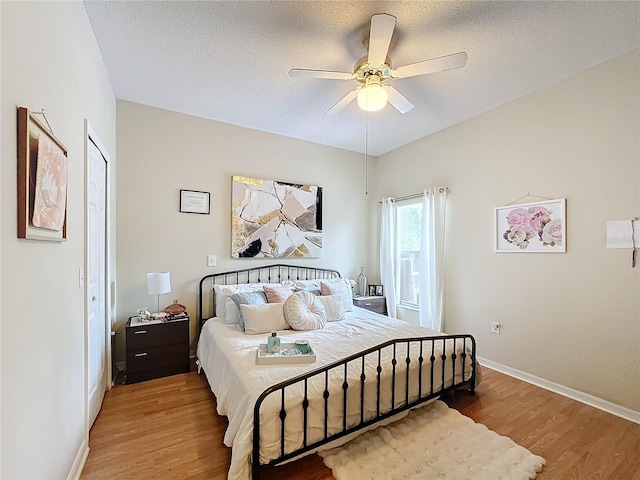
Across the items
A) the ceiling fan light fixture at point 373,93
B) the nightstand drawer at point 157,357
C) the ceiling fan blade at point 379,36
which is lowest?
the nightstand drawer at point 157,357

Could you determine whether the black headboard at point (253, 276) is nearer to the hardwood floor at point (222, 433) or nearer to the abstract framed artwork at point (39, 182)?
the hardwood floor at point (222, 433)

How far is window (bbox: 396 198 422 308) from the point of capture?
419cm

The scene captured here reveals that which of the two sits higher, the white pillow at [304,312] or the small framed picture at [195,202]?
the small framed picture at [195,202]

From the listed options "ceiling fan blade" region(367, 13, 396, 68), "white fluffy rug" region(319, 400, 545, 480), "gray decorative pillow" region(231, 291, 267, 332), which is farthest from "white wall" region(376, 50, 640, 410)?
"gray decorative pillow" region(231, 291, 267, 332)

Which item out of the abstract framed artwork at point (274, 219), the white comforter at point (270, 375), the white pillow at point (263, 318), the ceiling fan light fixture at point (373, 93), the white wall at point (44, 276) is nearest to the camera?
the white wall at point (44, 276)

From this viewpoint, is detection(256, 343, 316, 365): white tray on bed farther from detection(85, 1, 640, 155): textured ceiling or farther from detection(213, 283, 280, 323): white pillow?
detection(85, 1, 640, 155): textured ceiling

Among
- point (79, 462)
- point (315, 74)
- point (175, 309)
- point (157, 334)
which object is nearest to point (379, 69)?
point (315, 74)

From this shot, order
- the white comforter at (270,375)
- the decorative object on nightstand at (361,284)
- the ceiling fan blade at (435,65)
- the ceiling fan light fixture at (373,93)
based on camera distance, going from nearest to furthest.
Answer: the white comforter at (270,375) → the ceiling fan blade at (435,65) → the ceiling fan light fixture at (373,93) → the decorative object on nightstand at (361,284)

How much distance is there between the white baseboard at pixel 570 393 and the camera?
2281mm

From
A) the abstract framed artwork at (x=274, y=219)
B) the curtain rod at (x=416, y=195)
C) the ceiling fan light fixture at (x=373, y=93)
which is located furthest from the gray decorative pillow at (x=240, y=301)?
the curtain rod at (x=416, y=195)

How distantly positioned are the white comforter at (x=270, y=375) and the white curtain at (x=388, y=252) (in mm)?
1346

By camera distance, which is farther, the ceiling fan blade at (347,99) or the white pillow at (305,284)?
the white pillow at (305,284)

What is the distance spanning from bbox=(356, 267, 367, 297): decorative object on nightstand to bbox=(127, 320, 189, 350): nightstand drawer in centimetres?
253

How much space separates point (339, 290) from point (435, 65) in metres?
2.40
